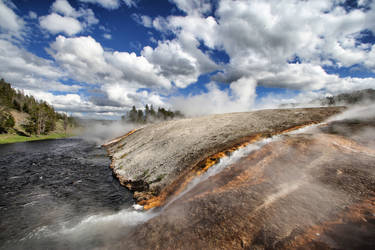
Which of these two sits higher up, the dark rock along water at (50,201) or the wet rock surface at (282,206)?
the wet rock surface at (282,206)

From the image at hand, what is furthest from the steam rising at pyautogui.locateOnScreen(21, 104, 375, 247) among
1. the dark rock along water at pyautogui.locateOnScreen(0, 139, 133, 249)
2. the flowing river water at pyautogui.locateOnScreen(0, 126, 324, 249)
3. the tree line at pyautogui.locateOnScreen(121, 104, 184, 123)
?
the tree line at pyautogui.locateOnScreen(121, 104, 184, 123)

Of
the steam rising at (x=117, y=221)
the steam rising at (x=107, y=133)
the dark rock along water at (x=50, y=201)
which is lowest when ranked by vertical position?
the steam rising at (x=107, y=133)

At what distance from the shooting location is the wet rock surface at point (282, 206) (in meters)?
4.46

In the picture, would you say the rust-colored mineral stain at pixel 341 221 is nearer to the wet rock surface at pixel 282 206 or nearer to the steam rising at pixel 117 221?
the wet rock surface at pixel 282 206

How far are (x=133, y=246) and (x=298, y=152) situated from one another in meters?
8.80

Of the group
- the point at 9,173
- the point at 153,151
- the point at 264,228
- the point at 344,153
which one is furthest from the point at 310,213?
the point at 9,173

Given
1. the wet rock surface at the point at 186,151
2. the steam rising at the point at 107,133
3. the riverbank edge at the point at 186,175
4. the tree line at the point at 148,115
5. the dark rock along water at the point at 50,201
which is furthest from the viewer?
the tree line at the point at 148,115

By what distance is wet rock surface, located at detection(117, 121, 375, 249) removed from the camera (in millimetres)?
4461

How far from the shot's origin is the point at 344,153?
25.6 feet

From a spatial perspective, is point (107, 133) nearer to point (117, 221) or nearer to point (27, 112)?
point (27, 112)

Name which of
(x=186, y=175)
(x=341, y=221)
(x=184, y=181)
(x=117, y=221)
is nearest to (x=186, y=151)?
(x=186, y=175)

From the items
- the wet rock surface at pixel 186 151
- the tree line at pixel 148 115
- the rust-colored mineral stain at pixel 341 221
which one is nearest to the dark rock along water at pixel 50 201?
the wet rock surface at pixel 186 151

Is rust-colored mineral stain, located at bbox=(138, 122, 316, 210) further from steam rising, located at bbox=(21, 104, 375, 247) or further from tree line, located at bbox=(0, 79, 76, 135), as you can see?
tree line, located at bbox=(0, 79, 76, 135)

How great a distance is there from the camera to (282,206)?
18.0ft
